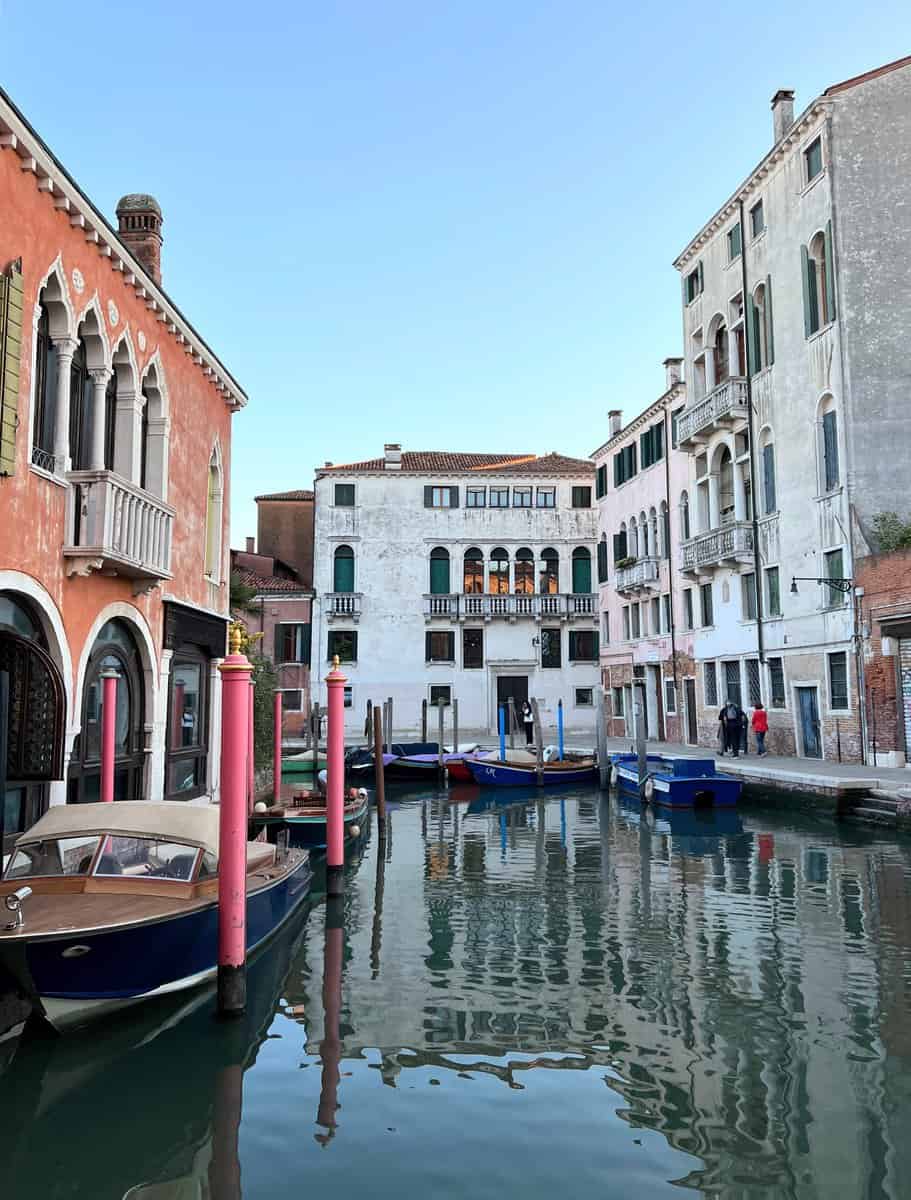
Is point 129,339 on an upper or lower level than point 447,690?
upper

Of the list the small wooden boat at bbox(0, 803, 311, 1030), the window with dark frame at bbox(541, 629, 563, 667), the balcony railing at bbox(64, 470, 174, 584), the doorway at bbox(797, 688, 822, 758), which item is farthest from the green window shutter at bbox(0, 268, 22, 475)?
the window with dark frame at bbox(541, 629, 563, 667)

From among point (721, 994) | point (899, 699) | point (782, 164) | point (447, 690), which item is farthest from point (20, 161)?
point (447, 690)

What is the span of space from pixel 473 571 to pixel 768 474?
1365cm

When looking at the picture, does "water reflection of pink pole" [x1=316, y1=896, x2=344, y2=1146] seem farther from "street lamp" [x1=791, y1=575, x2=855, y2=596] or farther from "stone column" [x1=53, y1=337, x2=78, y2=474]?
"street lamp" [x1=791, y1=575, x2=855, y2=596]

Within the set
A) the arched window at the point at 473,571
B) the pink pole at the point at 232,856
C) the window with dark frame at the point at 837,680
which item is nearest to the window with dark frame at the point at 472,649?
the arched window at the point at 473,571

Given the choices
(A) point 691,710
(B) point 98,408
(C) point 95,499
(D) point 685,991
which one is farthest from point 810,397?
(D) point 685,991

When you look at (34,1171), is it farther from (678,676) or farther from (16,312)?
(678,676)

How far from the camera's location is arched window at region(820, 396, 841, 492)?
17516 millimetres

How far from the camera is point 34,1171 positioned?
13.0 ft

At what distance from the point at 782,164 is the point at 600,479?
42.9 feet

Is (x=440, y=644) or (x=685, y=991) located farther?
(x=440, y=644)

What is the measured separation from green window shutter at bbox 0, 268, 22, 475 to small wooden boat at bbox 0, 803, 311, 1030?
8.58 ft

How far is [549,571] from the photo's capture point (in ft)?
107

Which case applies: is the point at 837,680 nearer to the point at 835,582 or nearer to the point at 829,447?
the point at 835,582
